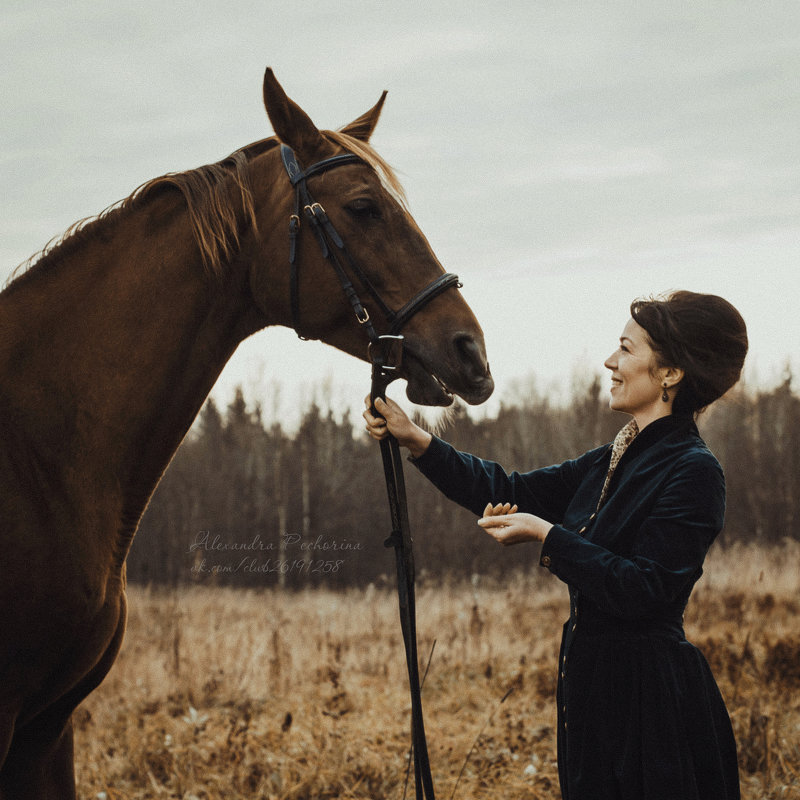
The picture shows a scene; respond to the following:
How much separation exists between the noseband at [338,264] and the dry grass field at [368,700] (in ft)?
8.07

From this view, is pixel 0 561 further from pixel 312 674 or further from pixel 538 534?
pixel 312 674

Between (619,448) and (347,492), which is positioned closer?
(619,448)

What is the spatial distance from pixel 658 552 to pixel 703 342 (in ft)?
→ 2.09

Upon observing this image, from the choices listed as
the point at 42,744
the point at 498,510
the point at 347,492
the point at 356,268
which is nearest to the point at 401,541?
the point at 498,510

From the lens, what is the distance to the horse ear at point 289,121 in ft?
7.19

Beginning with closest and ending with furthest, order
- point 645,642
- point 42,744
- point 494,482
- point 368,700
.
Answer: point 645,642 < point 42,744 < point 494,482 < point 368,700

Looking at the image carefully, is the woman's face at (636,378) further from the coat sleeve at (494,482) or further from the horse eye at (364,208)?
the horse eye at (364,208)

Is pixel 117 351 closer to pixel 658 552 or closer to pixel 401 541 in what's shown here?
pixel 401 541

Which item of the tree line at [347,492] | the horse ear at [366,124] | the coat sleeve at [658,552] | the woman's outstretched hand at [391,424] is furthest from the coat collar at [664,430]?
the tree line at [347,492]

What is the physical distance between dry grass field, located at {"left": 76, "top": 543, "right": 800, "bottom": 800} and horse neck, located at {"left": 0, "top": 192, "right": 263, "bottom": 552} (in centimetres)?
240

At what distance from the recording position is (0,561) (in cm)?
192

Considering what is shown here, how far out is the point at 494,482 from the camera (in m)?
2.57

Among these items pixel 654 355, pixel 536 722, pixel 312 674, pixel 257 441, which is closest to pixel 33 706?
pixel 654 355

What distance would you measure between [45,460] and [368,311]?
3.46 feet
